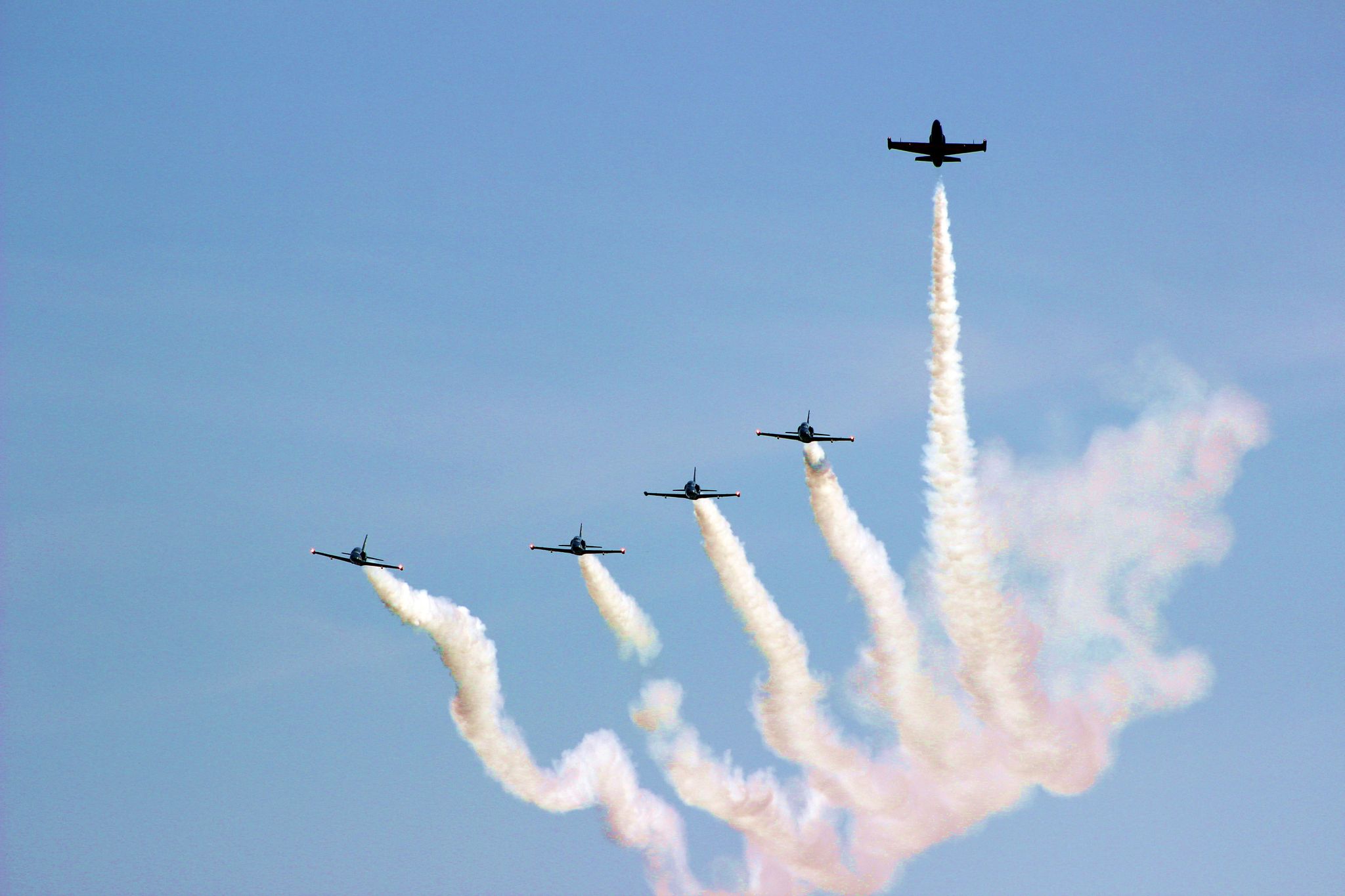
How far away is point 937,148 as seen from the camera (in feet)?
523

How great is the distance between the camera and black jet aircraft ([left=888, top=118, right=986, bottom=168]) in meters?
159

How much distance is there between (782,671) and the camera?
566ft

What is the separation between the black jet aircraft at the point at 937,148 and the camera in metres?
159

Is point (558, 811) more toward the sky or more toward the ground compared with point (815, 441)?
more toward the ground

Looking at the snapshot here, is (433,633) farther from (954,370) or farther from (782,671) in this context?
(954,370)

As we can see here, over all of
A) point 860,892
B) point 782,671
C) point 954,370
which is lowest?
point 860,892

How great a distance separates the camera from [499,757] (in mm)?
174000

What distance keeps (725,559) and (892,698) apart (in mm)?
12668

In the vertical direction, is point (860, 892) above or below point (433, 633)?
below

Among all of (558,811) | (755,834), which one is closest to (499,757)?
(558,811)

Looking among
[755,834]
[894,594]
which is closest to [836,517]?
[894,594]

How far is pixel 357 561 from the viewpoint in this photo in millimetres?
171250

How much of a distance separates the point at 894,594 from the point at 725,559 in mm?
10041

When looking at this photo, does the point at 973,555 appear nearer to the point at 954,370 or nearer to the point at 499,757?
the point at 954,370
